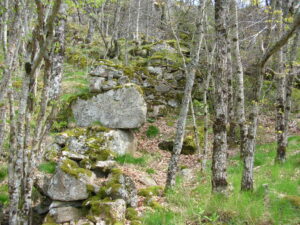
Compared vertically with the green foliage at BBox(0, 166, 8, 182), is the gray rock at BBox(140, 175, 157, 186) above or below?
below

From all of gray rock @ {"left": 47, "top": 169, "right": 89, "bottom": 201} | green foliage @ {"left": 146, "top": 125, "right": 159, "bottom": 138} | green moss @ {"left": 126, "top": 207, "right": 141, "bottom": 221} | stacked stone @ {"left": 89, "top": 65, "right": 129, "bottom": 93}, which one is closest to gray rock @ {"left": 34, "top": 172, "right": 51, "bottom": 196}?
gray rock @ {"left": 47, "top": 169, "right": 89, "bottom": 201}

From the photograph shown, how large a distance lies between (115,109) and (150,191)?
4193 mm

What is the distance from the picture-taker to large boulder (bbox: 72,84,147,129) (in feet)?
35.3

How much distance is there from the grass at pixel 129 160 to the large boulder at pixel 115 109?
1169mm

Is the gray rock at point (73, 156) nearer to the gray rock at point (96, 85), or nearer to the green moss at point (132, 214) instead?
the green moss at point (132, 214)

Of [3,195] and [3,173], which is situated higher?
[3,173]

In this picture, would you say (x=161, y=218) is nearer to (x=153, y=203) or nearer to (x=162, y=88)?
(x=153, y=203)

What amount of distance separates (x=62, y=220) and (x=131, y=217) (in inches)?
66.4

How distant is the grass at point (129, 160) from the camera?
33.0 ft

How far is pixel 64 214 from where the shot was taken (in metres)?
6.71

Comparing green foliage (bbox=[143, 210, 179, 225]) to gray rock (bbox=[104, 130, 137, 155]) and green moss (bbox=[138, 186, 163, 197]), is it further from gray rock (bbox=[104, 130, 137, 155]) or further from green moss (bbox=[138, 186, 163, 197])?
gray rock (bbox=[104, 130, 137, 155])

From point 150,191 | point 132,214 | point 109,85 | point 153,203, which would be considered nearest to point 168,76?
point 109,85

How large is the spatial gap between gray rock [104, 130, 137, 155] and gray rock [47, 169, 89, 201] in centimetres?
295

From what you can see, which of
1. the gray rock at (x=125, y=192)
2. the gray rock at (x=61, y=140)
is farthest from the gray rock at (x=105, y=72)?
the gray rock at (x=125, y=192)
